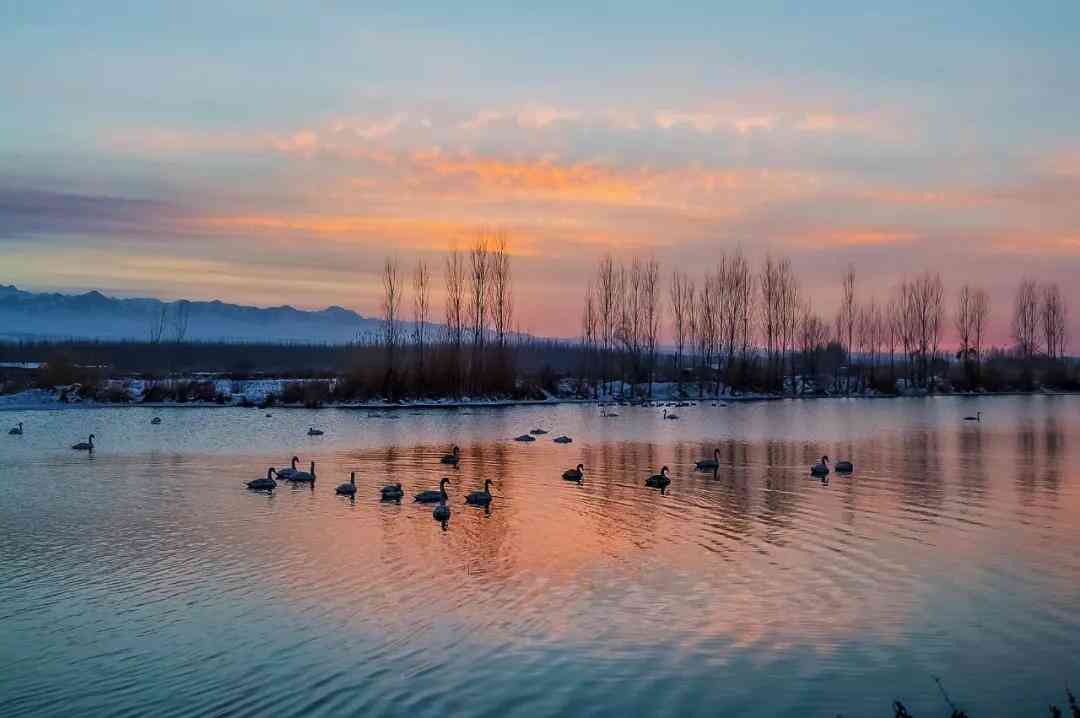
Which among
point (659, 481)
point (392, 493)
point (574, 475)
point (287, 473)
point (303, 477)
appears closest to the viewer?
point (392, 493)

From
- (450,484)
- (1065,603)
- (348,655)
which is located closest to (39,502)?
(450,484)

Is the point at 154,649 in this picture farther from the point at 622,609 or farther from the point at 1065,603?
the point at 1065,603

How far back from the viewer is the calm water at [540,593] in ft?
26.8

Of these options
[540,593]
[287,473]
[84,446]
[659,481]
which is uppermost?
[84,446]

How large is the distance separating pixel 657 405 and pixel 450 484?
40.3 metres

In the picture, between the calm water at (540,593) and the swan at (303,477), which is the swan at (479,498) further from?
the swan at (303,477)

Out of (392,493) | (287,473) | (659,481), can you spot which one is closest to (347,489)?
(392,493)

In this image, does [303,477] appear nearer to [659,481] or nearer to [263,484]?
[263,484]

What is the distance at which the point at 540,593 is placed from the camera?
37.3ft

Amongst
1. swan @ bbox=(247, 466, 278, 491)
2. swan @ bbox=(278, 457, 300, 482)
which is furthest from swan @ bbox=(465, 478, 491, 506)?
swan @ bbox=(278, 457, 300, 482)

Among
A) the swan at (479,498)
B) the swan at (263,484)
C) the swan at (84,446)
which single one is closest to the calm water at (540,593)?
the swan at (263,484)

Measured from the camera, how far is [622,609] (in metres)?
10.7

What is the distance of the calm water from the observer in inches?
321

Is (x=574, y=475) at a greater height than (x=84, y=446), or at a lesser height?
lesser
